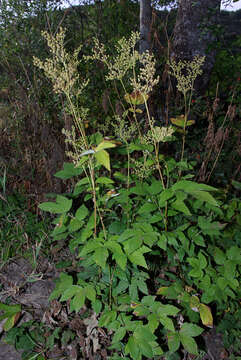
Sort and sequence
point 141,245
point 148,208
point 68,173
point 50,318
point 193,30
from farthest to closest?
point 193,30 → point 50,318 → point 68,173 → point 148,208 → point 141,245

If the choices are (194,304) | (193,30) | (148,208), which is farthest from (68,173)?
(193,30)

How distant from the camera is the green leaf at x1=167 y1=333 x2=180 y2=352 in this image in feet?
4.47

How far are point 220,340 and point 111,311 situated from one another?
81 centimetres

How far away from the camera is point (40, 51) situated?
2936 millimetres

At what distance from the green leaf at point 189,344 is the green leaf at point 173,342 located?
0.08 feet

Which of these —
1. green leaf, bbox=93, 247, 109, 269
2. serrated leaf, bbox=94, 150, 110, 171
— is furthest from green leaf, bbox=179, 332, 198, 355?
serrated leaf, bbox=94, 150, 110, 171

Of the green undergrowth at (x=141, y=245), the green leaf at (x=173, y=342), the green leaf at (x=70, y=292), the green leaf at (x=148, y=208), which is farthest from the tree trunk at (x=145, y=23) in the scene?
the green leaf at (x=173, y=342)

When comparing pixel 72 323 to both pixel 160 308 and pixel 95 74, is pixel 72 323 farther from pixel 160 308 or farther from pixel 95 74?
pixel 95 74

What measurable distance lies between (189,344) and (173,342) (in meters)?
0.08

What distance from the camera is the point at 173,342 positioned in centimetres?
137

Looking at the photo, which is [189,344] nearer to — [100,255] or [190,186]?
[100,255]

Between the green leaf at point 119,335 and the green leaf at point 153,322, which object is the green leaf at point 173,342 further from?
the green leaf at point 119,335

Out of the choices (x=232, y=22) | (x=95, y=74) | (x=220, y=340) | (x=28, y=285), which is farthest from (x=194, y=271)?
(x=232, y=22)

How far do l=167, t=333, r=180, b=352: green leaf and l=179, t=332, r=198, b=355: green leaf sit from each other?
25mm
